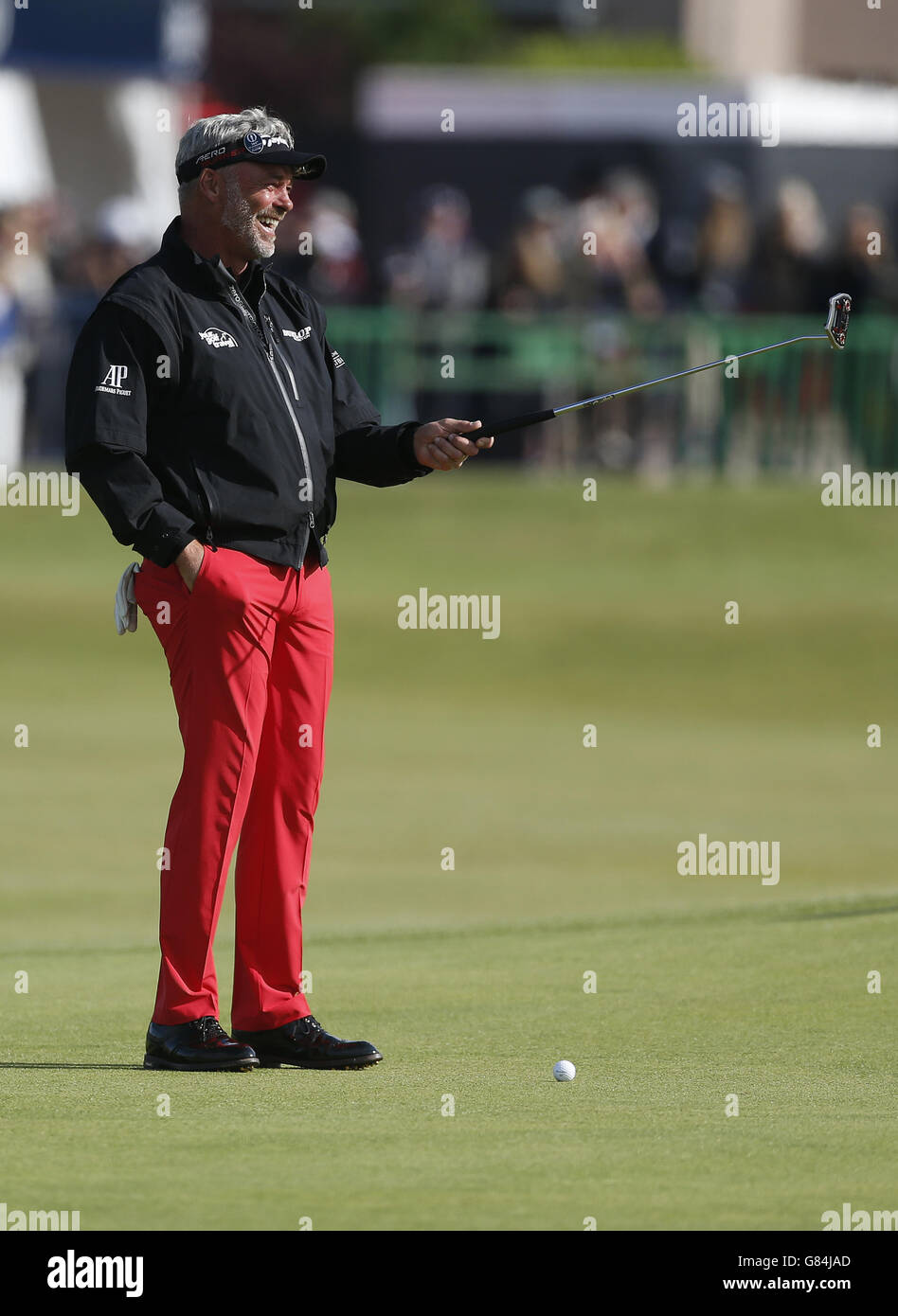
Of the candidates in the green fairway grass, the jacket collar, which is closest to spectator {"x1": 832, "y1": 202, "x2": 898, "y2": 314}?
the green fairway grass

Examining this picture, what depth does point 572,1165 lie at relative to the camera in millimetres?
5590

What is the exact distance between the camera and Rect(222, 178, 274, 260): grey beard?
22.3 ft

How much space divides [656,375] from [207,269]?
567 inches

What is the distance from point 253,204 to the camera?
6.80 metres

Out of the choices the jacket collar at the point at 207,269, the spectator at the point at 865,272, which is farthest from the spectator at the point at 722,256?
the jacket collar at the point at 207,269

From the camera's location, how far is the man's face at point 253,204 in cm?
678

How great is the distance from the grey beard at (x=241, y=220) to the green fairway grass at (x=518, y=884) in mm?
2228

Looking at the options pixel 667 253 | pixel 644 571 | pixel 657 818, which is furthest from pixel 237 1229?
pixel 667 253
